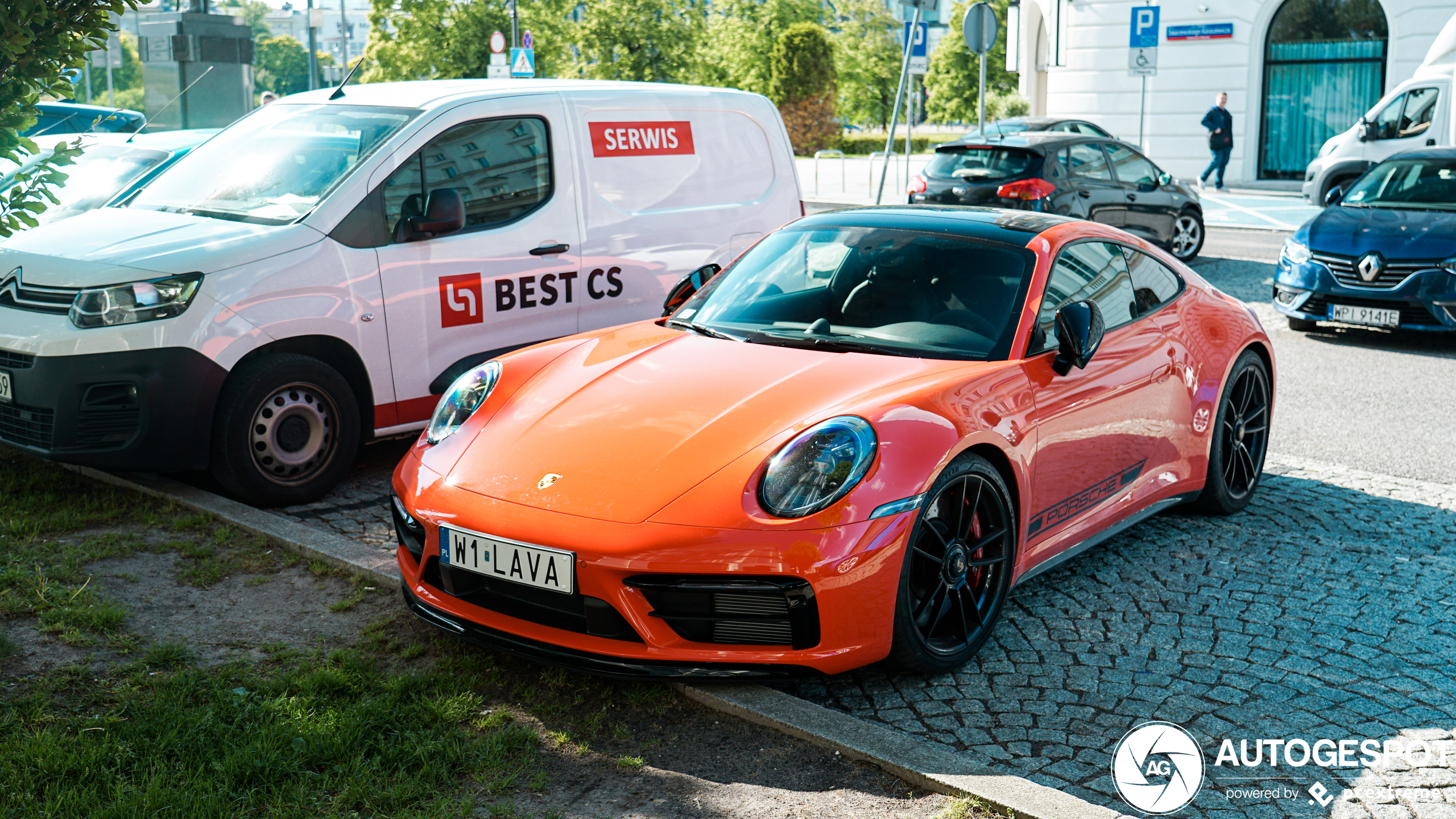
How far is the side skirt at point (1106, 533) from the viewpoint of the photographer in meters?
4.42

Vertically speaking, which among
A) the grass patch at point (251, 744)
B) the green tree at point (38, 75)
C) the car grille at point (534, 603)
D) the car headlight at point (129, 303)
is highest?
the green tree at point (38, 75)

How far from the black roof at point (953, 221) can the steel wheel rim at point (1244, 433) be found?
1.28m

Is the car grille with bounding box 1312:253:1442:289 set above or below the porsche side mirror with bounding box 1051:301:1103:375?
below

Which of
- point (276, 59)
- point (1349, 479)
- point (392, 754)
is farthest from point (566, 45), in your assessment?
point (276, 59)

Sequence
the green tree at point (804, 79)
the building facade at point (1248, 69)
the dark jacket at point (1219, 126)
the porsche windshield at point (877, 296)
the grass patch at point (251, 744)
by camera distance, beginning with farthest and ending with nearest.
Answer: the green tree at point (804, 79) → the building facade at point (1248, 69) → the dark jacket at point (1219, 126) → the porsche windshield at point (877, 296) → the grass patch at point (251, 744)

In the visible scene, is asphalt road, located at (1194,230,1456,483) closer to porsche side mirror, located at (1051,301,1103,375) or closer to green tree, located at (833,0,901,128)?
porsche side mirror, located at (1051,301,1103,375)

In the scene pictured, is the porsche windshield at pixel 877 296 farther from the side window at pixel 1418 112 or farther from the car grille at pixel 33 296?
the side window at pixel 1418 112

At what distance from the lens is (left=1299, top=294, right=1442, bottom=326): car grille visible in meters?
9.66

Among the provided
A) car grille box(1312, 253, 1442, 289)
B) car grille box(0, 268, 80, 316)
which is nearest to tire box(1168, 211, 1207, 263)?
car grille box(1312, 253, 1442, 289)

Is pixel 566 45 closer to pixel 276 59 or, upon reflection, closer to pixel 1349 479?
pixel 1349 479

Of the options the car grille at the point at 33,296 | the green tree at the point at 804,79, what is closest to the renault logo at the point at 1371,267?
the car grille at the point at 33,296

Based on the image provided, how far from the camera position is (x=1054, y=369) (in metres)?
4.42

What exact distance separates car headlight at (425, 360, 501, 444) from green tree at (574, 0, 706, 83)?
1149 inches

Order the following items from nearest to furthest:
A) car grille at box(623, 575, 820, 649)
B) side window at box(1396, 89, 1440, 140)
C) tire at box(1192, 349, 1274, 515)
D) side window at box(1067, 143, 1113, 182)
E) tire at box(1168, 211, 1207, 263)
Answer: car grille at box(623, 575, 820, 649) → tire at box(1192, 349, 1274, 515) → side window at box(1067, 143, 1113, 182) → tire at box(1168, 211, 1207, 263) → side window at box(1396, 89, 1440, 140)
